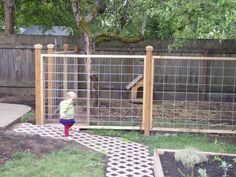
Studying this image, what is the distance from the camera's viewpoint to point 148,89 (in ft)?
24.4

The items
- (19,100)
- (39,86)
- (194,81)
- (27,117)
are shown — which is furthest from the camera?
(194,81)

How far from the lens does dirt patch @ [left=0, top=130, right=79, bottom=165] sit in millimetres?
5828

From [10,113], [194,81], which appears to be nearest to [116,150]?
[10,113]

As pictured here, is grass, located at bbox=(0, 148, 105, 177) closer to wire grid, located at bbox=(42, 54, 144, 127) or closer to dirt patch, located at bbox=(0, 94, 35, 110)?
wire grid, located at bbox=(42, 54, 144, 127)

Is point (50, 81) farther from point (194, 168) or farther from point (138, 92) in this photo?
point (194, 168)

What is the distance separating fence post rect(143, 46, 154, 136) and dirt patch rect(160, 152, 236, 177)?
6.55ft

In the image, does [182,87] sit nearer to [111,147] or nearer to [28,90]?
[28,90]

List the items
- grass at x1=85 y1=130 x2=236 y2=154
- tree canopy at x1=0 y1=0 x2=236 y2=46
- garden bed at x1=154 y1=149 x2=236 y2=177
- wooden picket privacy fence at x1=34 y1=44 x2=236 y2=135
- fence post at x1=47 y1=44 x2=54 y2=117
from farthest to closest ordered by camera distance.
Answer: fence post at x1=47 y1=44 x2=54 y2=117 < wooden picket privacy fence at x1=34 y1=44 x2=236 y2=135 < grass at x1=85 y1=130 x2=236 y2=154 < tree canopy at x1=0 y1=0 x2=236 y2=46 < garden bed at x1=154 y1=149 x2=236 y2=177

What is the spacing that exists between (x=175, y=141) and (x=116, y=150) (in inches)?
47.8

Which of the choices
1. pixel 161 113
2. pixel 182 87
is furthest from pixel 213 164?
pixel 182 87

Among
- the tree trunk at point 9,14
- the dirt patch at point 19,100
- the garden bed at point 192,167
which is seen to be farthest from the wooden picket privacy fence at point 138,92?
the tree trunk at point 9,14

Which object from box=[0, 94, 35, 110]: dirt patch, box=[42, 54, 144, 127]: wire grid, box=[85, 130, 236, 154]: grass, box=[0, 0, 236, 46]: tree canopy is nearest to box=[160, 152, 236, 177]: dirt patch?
box=[85, 130, 236, 154]: grass

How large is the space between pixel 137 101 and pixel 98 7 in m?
2.82

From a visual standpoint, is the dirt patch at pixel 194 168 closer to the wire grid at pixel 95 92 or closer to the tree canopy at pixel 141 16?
the tree canopy at pixel 141 16
